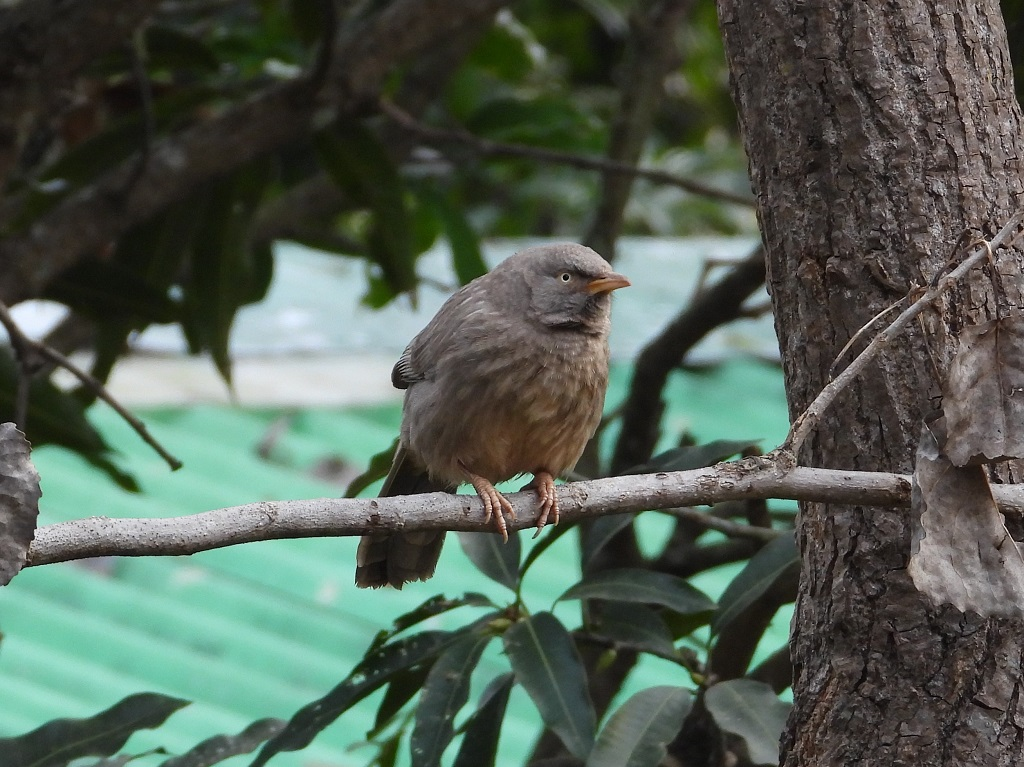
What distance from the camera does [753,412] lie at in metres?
6.01

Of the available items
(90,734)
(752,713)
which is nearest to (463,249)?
(90,734)

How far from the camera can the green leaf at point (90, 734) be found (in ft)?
9.34

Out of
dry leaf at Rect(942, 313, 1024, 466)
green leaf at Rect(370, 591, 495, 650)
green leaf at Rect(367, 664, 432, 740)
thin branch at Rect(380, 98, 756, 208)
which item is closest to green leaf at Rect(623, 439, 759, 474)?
green leaf at Rect(370, 591, 495, 650)

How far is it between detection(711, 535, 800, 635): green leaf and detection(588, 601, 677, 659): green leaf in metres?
0.12

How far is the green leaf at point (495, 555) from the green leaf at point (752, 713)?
61 centimetres

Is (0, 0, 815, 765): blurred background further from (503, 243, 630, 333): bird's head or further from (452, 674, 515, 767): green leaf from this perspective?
(503, 243, 630, 333): bird's head

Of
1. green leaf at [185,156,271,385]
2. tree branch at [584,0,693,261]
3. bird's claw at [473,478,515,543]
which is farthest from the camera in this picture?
A: tree branch at [584,0,693,261]

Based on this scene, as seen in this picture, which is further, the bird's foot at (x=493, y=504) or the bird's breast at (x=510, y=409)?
A: the bird's breast at (x=510, y=409)

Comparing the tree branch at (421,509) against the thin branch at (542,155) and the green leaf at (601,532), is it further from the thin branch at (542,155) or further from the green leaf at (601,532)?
the thin branch at (542,155)

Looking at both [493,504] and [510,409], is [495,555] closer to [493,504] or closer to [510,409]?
[510,409]

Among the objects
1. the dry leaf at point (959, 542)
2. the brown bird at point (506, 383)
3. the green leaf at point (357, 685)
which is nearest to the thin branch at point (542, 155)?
the brown bird at point (506, 383)

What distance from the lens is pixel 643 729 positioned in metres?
2.67

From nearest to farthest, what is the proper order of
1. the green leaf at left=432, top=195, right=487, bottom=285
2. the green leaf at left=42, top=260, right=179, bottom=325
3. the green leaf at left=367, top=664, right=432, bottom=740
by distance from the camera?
the green leaf at left=367, top=664, right=432, bottom=740, the green leaf at left=42, top=260, right=179, bottom=325, the green leaf at left=432, top=195, right=487, bottom=285

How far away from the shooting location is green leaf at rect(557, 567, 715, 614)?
9.85 ft
